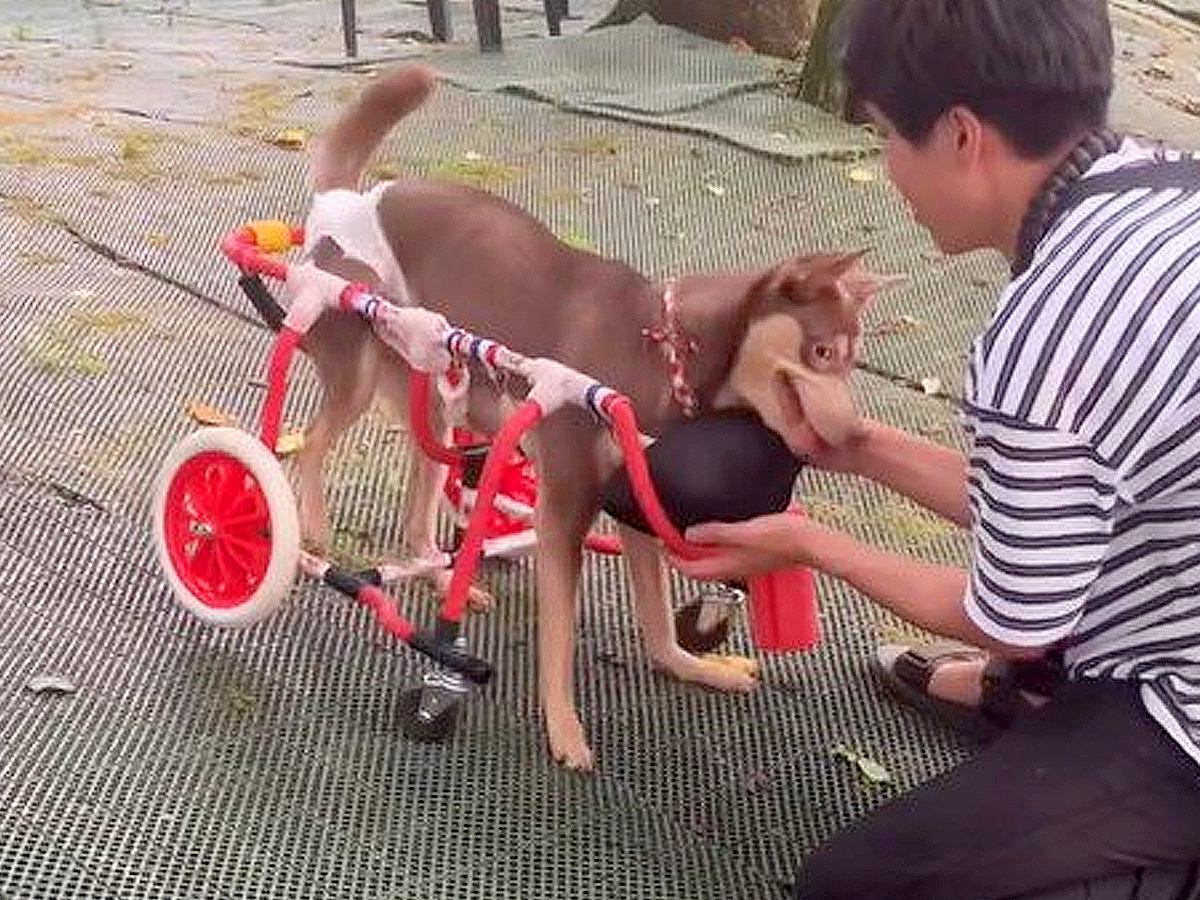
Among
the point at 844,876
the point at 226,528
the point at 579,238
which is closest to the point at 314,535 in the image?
the point at 226,528

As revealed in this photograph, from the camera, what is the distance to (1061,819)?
2.14m

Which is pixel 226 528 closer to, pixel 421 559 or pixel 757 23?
pixel 421 559

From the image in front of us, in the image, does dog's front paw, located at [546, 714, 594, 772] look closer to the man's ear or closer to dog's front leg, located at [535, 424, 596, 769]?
dog's front leg, located at [535, 424, 596, 769]

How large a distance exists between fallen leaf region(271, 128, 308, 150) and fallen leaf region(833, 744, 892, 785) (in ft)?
11.9

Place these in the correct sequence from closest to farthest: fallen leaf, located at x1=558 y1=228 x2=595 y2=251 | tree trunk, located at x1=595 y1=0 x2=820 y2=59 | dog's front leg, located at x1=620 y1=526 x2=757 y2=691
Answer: dog's front leg, located at x1=620 y1=526 x2=757 y2=691
fallen leaf, located at x1=558 y1=228 x2=595 y2=251
tree trunk, located at x1=595 y1=0 x2=820 y2=59

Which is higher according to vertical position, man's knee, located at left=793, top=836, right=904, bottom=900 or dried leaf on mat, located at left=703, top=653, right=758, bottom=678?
man's knee, located at left=793, top=836, right=904, bottom=900

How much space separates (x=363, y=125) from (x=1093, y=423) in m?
1.61

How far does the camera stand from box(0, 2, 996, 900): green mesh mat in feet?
8.05

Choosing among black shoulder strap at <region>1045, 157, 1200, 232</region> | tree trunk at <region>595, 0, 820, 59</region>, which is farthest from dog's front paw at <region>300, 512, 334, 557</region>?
tree trunk at <region>595, 0, 820, 59</region>

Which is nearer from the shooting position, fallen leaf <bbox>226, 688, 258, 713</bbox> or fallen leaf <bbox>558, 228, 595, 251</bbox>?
fallen leaf <bbox>226, 688, 258, 713</bbox>

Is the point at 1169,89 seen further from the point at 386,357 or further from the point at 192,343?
the point at 386,357

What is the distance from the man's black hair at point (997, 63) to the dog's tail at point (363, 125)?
1.19m

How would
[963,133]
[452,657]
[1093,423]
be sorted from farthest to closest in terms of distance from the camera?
[452,657]
[963,133]
[1093,423]

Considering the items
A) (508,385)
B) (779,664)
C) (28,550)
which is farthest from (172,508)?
(779,664)
